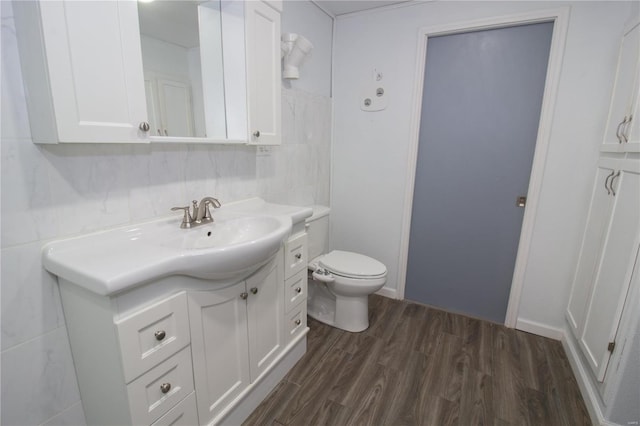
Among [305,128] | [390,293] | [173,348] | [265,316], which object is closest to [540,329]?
[390,293]

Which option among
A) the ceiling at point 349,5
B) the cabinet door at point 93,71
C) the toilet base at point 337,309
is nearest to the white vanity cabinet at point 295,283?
the toilet base at point 337,309

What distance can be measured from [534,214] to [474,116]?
0.74m

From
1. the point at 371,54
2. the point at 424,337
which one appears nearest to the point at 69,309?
the point at 424,337

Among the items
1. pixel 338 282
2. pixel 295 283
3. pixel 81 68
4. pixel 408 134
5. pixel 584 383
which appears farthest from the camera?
pixel 408 134

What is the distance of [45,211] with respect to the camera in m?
0.96

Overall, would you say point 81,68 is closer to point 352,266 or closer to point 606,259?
point 352,266

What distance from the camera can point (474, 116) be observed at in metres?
2.07

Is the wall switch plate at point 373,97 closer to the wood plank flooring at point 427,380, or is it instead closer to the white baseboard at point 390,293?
the white baseboard at point 390,293

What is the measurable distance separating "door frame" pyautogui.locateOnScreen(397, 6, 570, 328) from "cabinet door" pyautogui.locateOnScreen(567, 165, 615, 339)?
0.27m

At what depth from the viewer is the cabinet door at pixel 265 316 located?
1363mm

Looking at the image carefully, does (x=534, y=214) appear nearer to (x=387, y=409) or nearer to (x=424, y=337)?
(x=424, y=337)

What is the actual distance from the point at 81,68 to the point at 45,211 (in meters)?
0.45

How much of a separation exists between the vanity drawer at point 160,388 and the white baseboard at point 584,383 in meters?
1.76

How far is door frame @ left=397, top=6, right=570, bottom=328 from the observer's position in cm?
178
